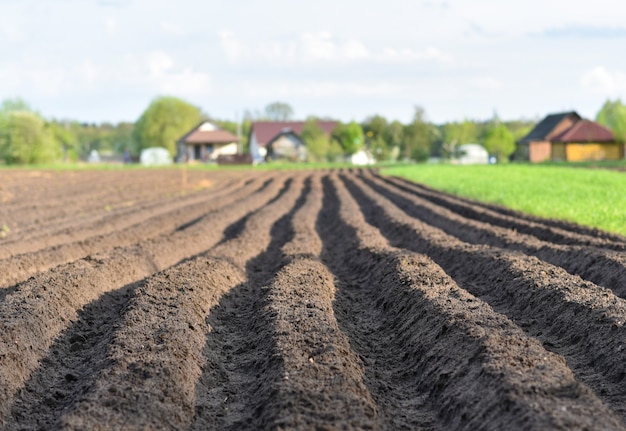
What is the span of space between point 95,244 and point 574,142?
71960 mm

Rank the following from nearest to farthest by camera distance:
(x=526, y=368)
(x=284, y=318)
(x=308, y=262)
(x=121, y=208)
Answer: (x=526, y=368) < (x=284, y=318) < (x=308, y=262) < (x=121, y=208)

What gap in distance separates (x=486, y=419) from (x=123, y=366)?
9.77ft

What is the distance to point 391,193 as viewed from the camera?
3388cm

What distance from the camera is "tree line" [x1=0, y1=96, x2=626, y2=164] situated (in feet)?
283

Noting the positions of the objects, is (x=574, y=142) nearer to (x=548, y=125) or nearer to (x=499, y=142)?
(x=548, y=125)

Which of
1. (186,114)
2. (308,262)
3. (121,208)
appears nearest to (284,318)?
(308,262)

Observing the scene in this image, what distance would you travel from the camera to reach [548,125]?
292ft

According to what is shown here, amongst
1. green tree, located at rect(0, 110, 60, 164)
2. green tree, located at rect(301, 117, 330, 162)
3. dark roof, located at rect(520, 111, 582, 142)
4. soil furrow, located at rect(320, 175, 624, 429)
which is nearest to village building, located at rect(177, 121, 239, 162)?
green tree, located at rect(301, 117, 330, 162)

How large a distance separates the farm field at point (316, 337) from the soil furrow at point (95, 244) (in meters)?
0.07

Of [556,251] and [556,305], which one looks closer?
[556,305]

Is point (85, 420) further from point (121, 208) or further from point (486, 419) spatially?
point (121, 208)

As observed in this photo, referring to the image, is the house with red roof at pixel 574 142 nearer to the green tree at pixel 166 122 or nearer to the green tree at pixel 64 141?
the green tree at pixel 166 122

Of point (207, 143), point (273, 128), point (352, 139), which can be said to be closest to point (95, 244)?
point (352, 139)

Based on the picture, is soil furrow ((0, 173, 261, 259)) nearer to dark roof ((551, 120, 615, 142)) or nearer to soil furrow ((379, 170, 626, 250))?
soil furrow ((379, 170, 626, 250))
